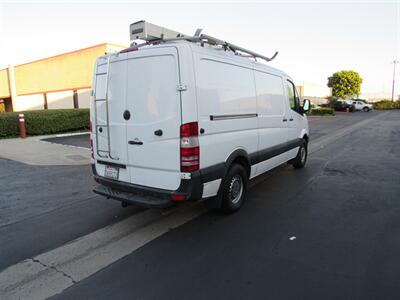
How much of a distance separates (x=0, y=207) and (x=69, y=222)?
170cm

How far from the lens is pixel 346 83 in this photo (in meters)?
61.6

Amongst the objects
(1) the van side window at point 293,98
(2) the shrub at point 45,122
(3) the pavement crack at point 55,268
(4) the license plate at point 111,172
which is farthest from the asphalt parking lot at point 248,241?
(2) the shrub at point 45,122

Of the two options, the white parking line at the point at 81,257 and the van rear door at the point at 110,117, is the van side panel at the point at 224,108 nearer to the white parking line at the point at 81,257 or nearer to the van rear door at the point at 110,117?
the van rear door at the point at 110,117

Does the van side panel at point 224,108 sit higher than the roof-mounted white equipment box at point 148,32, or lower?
lower

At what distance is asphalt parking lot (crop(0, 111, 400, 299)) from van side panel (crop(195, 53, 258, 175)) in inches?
42.3

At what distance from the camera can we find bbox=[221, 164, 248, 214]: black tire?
462 centimetres

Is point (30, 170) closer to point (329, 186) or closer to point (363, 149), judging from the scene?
point (329, 186)

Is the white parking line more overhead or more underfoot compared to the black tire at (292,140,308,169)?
more underfoot

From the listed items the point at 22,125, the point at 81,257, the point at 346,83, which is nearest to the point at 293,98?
the point at 81,257

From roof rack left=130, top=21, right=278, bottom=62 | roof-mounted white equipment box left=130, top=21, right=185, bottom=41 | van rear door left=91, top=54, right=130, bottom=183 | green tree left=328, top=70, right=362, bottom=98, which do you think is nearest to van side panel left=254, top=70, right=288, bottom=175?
roof rack left=130, top=21, right=278, bottom=62

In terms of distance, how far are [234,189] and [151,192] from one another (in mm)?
→ 1459

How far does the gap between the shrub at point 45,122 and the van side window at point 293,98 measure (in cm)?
1247

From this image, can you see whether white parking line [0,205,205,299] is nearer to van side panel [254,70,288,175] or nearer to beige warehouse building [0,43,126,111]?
van side panel [254,70,288,175]

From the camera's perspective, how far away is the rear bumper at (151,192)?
3905 millimetres
